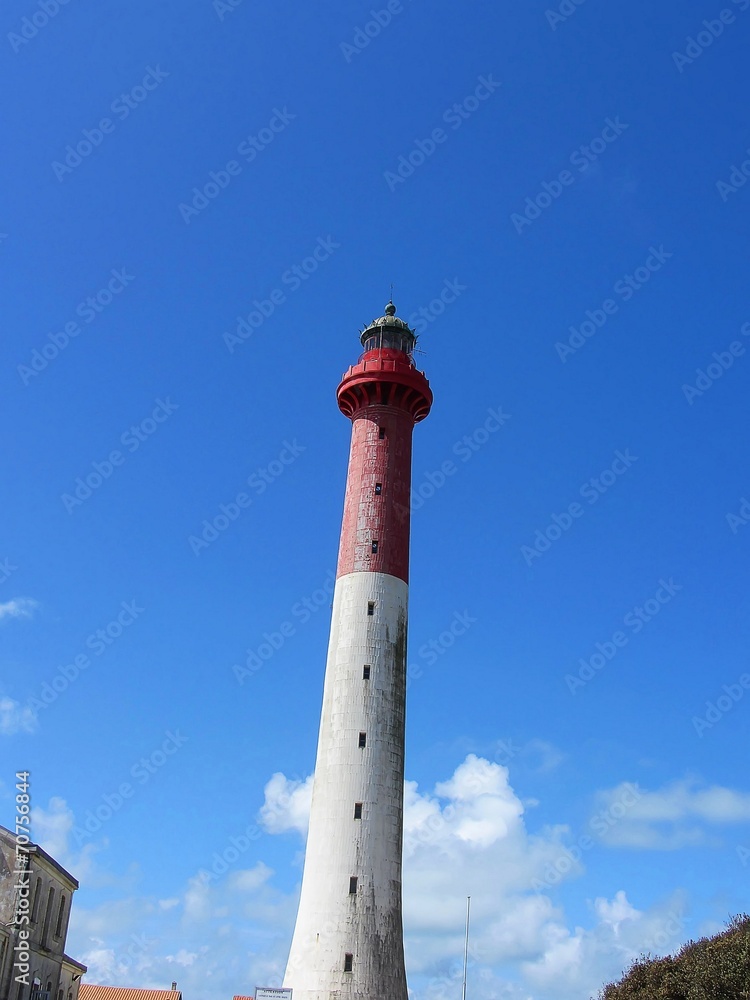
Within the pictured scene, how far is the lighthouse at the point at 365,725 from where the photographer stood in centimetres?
3653

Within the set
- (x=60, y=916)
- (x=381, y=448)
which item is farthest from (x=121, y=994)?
(x=381, y=448)

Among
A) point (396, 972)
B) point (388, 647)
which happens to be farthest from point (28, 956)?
point (388, 647)

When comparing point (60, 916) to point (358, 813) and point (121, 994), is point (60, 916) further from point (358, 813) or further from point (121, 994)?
point (121, 994)

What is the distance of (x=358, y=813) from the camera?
38.4 metres

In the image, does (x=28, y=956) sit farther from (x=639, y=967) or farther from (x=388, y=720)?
(x=639, y=967)

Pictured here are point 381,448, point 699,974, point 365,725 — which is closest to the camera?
point 699,974

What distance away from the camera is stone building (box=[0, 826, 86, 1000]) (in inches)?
1251

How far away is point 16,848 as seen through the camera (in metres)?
32.2

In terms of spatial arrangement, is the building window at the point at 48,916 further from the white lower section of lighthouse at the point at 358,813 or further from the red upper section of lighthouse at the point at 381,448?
the red upper section of lighthouse at the point at 381,448

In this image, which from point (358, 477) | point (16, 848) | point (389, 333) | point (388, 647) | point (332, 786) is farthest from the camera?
point (389, 333)

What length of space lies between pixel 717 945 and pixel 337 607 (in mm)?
20054

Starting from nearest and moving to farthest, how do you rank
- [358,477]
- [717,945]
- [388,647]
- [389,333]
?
[717,945] < [388,647] < [358,477] < [389,333]

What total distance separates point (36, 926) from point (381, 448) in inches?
974

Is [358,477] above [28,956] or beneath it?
above
